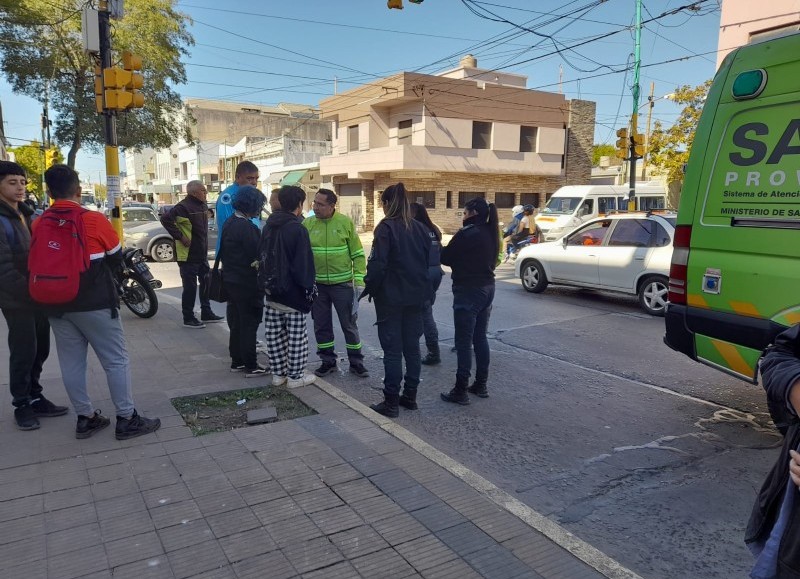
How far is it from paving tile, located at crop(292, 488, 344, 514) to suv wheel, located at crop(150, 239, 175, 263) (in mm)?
14093

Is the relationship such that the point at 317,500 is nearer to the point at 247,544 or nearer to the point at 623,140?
the point at 247,544

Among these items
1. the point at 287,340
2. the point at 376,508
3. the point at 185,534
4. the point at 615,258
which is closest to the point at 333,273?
the point at 287,340

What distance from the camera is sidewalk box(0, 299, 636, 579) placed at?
2691 mm

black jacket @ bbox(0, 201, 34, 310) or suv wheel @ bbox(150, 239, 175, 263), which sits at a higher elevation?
black jacket @ bbox(0, 201, 34, 310)

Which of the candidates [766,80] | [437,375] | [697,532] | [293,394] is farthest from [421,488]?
[766,80]

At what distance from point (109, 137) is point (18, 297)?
729 centimetres

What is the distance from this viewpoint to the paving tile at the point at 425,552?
2725mm

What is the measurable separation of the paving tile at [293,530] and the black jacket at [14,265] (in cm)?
237

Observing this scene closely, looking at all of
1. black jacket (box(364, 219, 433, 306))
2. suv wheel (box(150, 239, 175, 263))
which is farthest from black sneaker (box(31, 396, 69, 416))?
suv wheel (box(150, 239, 175, 263))

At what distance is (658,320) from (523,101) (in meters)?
23.7

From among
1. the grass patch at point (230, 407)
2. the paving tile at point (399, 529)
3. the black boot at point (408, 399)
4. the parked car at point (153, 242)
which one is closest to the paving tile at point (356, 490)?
the paving tile at point (399, 529)

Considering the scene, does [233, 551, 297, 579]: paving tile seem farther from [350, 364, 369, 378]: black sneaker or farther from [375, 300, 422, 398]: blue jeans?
[350, 364, 369, 378]: black sneaker

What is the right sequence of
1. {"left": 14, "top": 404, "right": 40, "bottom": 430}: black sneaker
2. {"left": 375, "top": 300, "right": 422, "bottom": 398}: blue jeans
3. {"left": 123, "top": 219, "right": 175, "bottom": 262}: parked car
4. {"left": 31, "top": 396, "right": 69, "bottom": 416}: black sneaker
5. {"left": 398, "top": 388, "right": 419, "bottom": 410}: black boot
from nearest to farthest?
1. {"left": 14, "top": 404, "right": 40, "bottom": 430}: black sneaker
2. {"left": 31, "top": 396, "right": 69, "bottom": 416}: black sneaker
3. {"left": 375, "top": 300, "right": 422, "bottom": 398}: blue jeans
4. {"left": 398, "top": 388, "right": 419, "bottom": 410}: black boot
5. {"left": 123, "top": 219, "right": 175, "bottom": 262}: parked car

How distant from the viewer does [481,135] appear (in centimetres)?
2959
